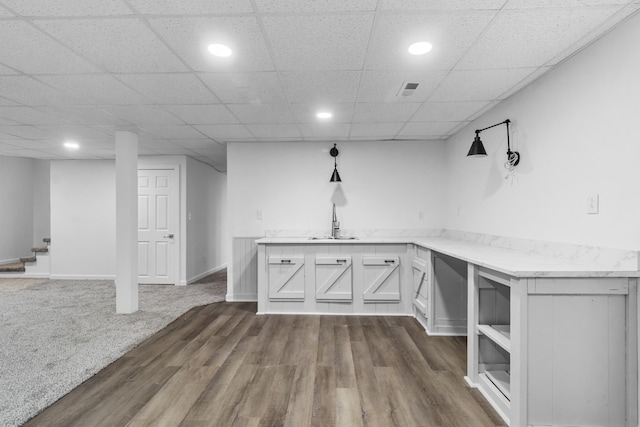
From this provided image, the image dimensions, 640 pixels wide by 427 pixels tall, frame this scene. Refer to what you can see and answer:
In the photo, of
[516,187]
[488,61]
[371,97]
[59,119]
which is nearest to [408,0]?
[488,61]

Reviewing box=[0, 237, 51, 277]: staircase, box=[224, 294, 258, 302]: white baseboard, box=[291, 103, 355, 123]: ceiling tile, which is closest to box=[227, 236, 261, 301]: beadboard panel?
box=[224, 294, 258, 302]: white baseboard

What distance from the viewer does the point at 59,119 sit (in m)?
3.67

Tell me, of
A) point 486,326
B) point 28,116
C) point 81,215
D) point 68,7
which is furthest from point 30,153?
point 486,326

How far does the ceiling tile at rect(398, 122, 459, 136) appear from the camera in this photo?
3.94 metres

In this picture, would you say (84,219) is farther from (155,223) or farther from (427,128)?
(427,128)

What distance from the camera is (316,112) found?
345 cm

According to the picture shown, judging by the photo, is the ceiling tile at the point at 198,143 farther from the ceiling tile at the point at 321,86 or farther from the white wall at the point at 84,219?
the ceiling tile at the point at 321,86

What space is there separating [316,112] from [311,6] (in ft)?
5.66

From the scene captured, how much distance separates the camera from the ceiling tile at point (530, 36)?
1.81 metres

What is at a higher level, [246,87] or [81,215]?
[246,87]

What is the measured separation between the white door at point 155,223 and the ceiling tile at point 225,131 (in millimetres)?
1900

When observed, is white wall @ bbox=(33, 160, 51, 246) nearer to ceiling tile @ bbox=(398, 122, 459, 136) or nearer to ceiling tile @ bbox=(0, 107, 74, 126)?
ceiling tile @ bbox=(0, 107, 74, 126)

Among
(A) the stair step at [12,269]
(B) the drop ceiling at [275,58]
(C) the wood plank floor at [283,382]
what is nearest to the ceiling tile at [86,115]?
(B) the drop ceiling at [275,58]

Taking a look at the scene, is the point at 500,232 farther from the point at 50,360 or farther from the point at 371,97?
the point at 50,360
